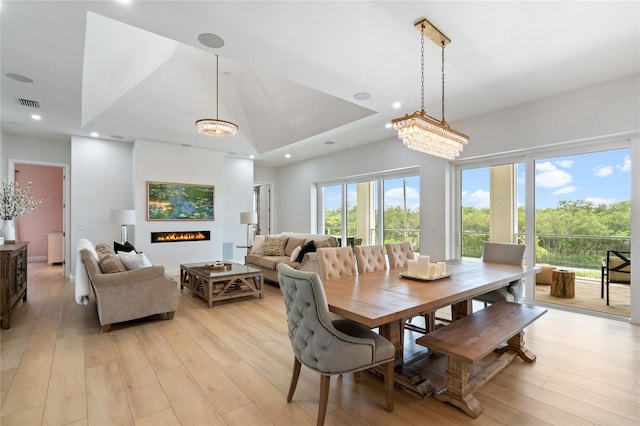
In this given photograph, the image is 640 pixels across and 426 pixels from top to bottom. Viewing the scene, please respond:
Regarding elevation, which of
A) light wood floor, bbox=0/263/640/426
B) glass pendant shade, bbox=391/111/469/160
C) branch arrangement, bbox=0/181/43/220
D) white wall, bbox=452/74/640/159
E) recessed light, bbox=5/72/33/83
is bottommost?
light wood floor, bbox=0/263/640/426

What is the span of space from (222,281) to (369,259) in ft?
8.04

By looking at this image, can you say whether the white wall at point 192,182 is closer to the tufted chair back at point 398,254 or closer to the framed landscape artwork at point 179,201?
the framed landscape artwork at point 179,201

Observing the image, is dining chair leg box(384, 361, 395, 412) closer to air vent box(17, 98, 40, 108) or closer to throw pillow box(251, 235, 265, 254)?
throw pillow box(251, 235, 265, 254)

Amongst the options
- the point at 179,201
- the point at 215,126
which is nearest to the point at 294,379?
the point at 215,126

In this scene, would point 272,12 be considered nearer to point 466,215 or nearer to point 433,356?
point 433,356

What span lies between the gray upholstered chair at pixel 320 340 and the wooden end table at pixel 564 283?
374 cm

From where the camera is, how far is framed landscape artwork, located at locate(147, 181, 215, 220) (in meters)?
6.41

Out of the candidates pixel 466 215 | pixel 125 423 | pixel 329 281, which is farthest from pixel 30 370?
pixel 466 215

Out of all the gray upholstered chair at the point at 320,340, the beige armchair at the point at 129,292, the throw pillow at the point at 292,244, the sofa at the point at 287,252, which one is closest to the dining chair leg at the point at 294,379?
the gray upholstered chair at the point at 320,340

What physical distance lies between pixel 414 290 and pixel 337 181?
5402 millimetres

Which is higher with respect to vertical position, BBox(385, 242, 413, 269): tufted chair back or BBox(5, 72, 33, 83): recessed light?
BBox(5, 72, 33, 83): recessed light

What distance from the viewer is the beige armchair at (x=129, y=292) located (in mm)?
3361

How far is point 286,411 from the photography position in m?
2.04

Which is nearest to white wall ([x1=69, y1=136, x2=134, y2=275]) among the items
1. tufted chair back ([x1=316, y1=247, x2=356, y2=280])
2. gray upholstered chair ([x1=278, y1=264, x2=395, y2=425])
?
tufted chair back ([x1=316, y1=247, x2=356, y2=280])
